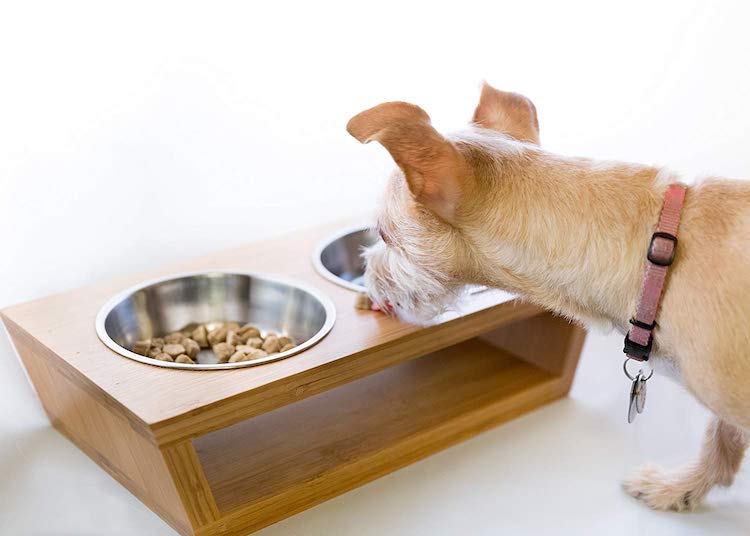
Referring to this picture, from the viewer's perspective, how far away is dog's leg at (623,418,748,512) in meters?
1.49

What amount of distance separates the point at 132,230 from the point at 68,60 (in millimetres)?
457

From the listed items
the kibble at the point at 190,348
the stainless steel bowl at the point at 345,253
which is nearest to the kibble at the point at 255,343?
the kibble at the point at 190,348

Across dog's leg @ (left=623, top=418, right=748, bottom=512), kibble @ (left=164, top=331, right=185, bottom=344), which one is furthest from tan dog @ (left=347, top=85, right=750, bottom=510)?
kibble @ (left=164, top=331, right=185, bottom=344)

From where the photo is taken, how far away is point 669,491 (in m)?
1.49

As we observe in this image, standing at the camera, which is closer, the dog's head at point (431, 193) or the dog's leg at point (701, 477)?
A: the dog's head at point (431, 193)

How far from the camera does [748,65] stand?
2164 mm

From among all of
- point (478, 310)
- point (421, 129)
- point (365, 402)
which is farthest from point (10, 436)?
point (421, 129)

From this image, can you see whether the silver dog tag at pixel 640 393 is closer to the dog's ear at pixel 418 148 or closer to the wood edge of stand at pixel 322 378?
the wood edge of stand at pixel 322 378

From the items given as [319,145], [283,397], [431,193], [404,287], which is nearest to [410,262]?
[404,287]

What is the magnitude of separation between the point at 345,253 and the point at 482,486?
2.28ft

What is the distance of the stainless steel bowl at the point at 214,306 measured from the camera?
162 centimetres

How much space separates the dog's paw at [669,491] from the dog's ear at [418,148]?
0.74m

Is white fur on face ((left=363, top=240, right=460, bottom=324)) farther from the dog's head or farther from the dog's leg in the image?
the dog's leg

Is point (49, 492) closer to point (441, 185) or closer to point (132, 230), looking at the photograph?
point (132, 230)
